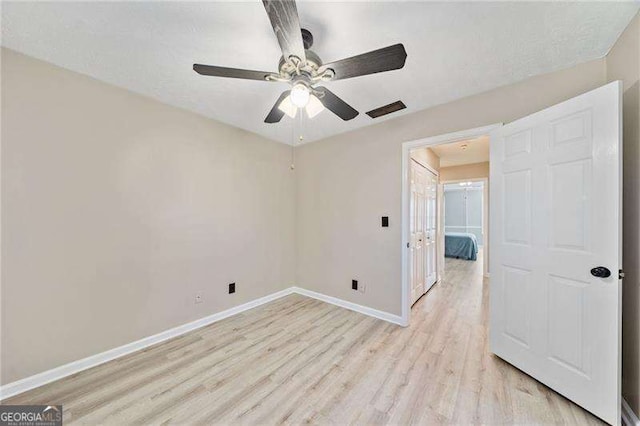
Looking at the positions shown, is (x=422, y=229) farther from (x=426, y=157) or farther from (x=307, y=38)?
(x=307, y=38)

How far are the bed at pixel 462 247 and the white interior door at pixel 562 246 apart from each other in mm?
4989

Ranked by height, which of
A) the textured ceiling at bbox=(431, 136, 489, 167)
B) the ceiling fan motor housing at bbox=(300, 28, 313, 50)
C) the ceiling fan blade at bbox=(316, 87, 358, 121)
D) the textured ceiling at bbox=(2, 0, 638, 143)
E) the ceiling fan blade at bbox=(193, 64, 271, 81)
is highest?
the textured ceiling at bbox=(2, 0, 638, 143)

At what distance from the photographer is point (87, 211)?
1.95 meters

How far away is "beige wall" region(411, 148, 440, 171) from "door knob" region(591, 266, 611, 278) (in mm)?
1957

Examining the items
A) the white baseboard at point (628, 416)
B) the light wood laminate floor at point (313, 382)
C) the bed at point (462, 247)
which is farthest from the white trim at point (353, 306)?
the bed at point (462, 247)

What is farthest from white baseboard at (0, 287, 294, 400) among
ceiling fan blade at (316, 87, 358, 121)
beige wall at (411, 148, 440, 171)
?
beige wall at (411, 148, 440, 171)

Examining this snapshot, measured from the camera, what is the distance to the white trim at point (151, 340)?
1.68m

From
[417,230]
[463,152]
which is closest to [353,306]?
[417,230]

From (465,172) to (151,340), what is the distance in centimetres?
620

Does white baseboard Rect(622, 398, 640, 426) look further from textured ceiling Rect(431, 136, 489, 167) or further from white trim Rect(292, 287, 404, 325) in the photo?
textured ceiling Rect(431, 136, 489, 167)

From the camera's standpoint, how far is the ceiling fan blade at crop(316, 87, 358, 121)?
1566 millimetres

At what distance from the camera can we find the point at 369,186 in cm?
303

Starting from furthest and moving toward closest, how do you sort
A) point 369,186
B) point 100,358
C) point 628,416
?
point 369,186
point 100,358
point 628,416

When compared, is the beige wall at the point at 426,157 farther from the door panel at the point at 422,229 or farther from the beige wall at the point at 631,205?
the beige wall at the point at 631,205
